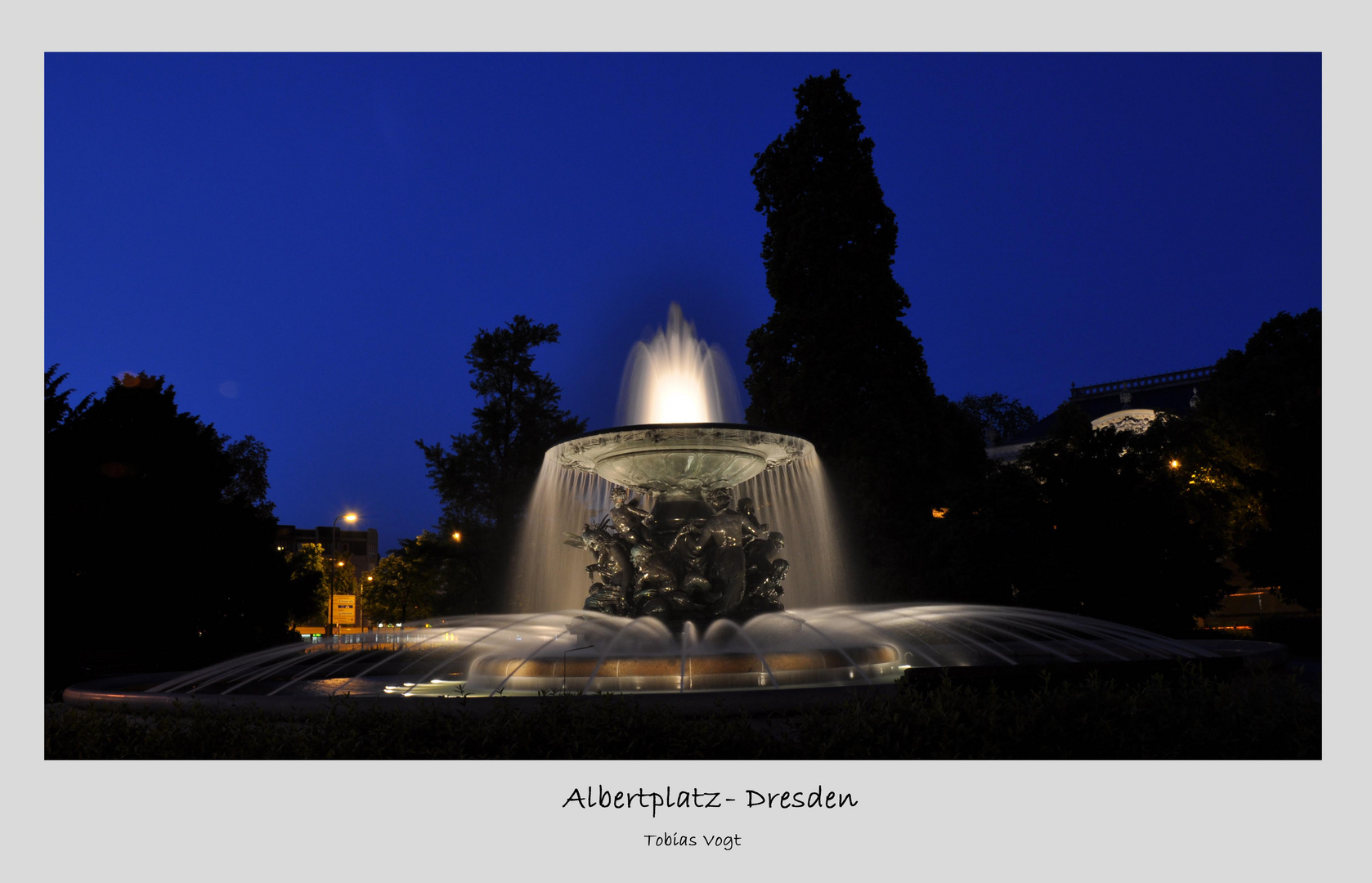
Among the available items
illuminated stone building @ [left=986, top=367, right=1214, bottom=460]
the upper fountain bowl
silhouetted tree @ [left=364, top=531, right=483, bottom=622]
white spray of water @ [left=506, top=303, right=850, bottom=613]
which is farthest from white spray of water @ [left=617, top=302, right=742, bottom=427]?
illuminated stone building @ [left=986, top=367, right=1214, bottom=460]

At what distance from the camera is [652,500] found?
46.2 ft

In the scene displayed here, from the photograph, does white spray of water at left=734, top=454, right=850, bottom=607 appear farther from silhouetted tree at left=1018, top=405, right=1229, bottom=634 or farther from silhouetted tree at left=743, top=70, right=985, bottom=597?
silhouetted tree at left=1018, top=405, right=1229, bottom=634

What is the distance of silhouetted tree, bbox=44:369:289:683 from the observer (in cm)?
1825

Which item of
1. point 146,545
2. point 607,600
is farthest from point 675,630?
point 146,545

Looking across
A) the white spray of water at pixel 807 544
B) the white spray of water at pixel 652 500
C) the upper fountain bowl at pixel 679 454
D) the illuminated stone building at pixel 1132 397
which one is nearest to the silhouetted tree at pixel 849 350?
the white spray of water at pixel 807 544

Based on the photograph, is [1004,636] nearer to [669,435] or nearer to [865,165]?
[669,435]

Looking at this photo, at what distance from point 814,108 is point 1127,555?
1747 cm

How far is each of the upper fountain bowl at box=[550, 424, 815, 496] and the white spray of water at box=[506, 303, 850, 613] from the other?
0.75m

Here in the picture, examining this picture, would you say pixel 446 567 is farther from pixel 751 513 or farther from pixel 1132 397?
pixel 1132 397

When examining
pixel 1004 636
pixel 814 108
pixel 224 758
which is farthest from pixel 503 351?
pixel 224 758

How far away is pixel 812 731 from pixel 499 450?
30900mm

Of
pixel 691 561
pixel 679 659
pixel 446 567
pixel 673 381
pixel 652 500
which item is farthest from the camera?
pixel 446 567

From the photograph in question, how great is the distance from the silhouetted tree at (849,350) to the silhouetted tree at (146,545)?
15898 mm

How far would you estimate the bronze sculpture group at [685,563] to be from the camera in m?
12.8
